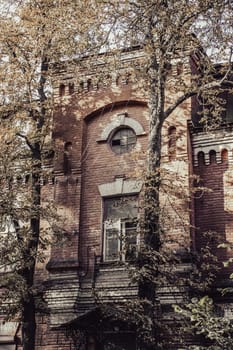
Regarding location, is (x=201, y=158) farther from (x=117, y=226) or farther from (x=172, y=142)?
(x=117, y=226)

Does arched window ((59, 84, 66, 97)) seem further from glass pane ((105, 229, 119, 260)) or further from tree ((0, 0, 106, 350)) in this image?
glass pane ((105, 229, 119, 260))

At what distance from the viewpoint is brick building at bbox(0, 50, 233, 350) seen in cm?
1171

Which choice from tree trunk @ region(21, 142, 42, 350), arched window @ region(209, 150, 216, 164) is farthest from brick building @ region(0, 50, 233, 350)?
tree trunk @ region(21, 142, 42, 350)

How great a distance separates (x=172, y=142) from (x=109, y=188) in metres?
1.75

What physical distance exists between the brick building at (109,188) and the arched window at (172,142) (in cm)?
2

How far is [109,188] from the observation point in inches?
505

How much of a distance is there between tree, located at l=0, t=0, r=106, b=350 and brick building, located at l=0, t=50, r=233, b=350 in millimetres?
629

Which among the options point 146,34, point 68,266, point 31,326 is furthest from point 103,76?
point 31,326

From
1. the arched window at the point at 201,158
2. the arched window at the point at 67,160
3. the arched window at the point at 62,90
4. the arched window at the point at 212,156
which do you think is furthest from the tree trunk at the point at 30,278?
the arched window at the point at 212,156

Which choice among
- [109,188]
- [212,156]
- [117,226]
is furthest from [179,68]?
[117,226]

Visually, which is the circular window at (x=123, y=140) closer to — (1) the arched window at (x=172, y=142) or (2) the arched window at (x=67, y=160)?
(1) the arched window at (x=172, y=142)

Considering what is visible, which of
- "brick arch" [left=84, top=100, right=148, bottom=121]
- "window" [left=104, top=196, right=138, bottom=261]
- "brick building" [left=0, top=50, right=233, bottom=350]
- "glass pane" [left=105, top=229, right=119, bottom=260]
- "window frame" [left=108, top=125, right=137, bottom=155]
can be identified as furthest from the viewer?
"brick arch" [left=84, top=100, right=148, bottom=121]

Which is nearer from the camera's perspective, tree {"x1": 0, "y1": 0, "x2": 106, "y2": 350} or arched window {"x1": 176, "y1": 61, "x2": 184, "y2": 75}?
tree {"x1": 0, "y1": 0, "x2": 106, "y2": 350}

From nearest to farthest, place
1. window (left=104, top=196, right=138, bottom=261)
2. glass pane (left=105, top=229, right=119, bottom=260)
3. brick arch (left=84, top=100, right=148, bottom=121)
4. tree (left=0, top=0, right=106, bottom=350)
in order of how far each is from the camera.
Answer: tree (left=0, top=0, right=106, bottom=350) → window (left=104, top=196, right=138, bottom=261) → glass pane (left=105, top=229, right=119, bottom=260) → brick arch (left=84, top=100, right=148, bottom=121)
